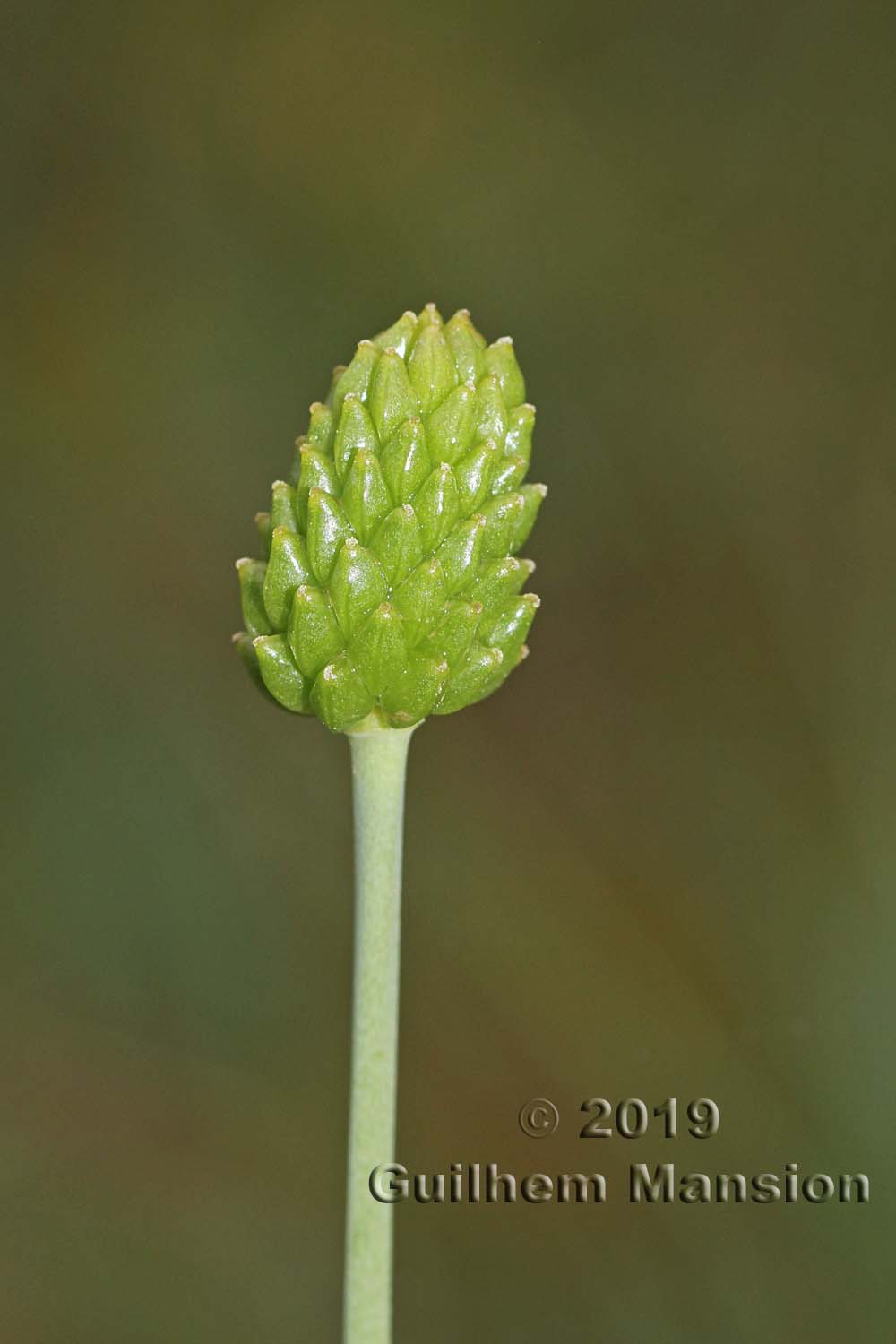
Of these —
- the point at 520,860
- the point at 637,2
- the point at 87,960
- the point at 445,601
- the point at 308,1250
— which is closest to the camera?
the point at 445,601

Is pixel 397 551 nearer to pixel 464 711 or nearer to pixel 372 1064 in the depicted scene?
pixel 372 1064

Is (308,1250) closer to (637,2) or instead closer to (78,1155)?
(78,1155)

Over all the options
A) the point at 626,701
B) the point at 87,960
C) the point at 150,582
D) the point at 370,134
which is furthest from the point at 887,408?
the point at 87,960

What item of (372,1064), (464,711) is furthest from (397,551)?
(464,711)

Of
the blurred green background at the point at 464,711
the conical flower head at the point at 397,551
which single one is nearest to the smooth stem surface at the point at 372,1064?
the conical flower head at the point at 397,551

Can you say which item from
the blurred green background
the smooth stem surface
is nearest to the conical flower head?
the smooth stem surface

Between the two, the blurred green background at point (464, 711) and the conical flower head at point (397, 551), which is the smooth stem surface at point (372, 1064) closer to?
the conical flower head at point (397, 551)
